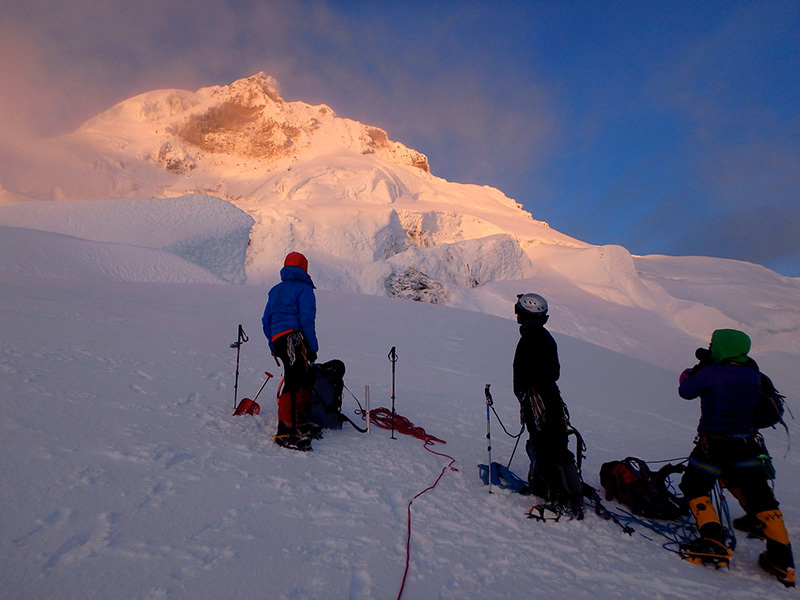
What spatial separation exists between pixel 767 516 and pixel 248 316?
888 centimetres

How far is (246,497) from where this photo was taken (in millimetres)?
2662

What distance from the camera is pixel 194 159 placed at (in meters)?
69.6

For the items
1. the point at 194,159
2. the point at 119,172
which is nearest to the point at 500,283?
the point at 119,172

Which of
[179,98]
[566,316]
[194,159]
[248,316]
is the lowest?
[248,316]

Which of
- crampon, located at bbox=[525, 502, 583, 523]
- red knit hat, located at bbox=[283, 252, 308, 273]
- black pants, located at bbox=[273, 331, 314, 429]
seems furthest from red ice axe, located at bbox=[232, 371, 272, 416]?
crampon, located at bbox=[525, 502, 583, 523]

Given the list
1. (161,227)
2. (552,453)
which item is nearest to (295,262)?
(552,453)

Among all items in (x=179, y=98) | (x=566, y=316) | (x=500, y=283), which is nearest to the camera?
(x=566, y=316)

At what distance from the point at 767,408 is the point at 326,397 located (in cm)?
355

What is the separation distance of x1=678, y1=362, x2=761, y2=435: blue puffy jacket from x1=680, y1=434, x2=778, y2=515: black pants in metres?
0.08

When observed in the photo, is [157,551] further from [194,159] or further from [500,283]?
[194,159]

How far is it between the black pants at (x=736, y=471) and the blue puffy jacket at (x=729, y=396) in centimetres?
8

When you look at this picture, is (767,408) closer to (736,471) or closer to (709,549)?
(736,471)

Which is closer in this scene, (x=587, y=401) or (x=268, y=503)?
(x=268, y=503)

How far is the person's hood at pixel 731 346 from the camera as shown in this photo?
2.79 metres
